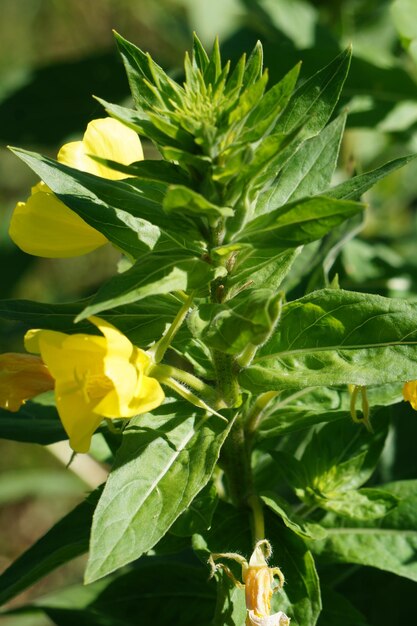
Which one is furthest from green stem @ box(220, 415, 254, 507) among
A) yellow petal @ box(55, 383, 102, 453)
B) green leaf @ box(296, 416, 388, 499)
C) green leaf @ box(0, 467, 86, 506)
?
green leaf @ box(0, 467, 86, 506)

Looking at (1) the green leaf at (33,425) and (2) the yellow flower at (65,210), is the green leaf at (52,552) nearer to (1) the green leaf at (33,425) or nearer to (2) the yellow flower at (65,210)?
(1) the green leaf at (33,425)

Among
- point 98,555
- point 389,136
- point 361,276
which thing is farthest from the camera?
point 389,136

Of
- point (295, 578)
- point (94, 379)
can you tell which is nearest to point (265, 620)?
point (295, 578)

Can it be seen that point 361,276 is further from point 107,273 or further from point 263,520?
point 107,273

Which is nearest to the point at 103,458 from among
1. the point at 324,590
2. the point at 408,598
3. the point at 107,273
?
the point at 324,590

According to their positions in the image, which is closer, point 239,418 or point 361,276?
point 239,418

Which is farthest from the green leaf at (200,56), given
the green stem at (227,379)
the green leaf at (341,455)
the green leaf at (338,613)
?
the green leaf at (338,613)

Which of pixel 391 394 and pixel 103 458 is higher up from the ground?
pixel 391 394
